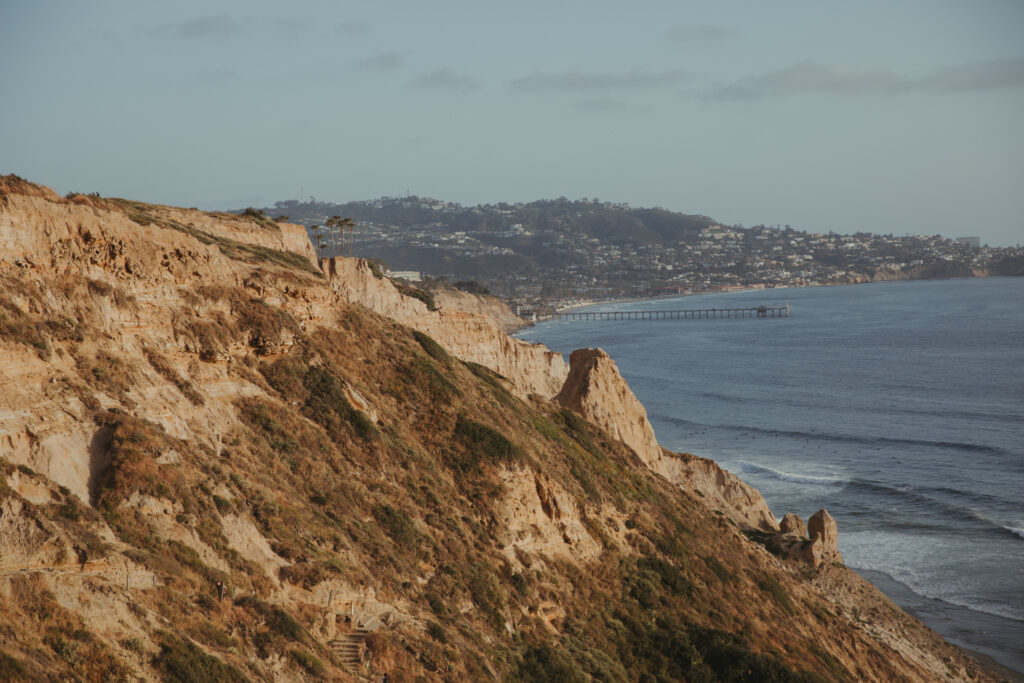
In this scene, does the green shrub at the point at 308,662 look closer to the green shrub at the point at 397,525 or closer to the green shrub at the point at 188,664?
the green shrub at the point at 188,664

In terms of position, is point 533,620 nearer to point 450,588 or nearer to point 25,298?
point 450,588

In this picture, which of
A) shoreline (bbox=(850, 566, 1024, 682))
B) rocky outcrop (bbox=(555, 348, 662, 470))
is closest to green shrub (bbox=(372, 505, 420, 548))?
rocky outcrop (bbox=(555, 348, 662, 470))

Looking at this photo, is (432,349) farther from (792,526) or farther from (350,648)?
(792,526)

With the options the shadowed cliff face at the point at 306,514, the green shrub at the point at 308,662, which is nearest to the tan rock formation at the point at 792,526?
the shadowed cliff face at the point at 306,514

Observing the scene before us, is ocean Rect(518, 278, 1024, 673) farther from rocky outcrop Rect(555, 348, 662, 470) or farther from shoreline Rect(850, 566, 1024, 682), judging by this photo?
rocky outcrop Rect(555, 348, 662, 470)

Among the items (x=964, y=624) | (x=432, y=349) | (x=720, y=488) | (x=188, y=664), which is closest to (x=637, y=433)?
(x=720, y=488)

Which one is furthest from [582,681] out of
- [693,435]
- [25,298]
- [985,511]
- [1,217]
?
[693,435]
